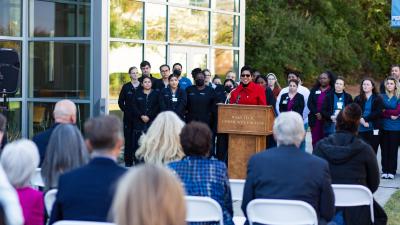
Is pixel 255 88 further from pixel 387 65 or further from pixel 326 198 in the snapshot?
pixel 387 65

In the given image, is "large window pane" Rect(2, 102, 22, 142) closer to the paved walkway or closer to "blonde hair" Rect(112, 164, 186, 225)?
the paved walkway

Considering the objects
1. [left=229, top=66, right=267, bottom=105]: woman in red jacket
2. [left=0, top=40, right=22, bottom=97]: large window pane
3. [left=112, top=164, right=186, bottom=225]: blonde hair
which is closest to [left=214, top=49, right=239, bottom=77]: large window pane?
[left=0, top=40, right=22, bottom=97]: large window pane

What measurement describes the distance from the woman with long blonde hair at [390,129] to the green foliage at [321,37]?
21913 millimetres

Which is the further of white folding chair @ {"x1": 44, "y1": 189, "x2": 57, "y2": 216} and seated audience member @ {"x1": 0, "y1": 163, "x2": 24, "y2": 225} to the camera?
white folding chair @ {"x1": 44, "y1": 189, "x2": 57, "y2": 216}

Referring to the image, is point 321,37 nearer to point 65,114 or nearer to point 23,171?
point 65,114

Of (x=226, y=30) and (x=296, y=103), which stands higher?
(x=226, y=30)

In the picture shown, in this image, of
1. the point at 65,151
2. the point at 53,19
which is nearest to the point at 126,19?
the point at 53,19

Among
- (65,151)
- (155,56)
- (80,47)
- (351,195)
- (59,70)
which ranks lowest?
(351,195)

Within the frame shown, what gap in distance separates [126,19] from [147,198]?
44.9 feet

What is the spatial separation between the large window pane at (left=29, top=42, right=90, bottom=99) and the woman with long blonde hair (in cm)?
656

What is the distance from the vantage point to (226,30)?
20.2 m

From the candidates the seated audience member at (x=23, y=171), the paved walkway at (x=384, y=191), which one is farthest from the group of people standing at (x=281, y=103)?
the seated audience member at (x=23, y=171)

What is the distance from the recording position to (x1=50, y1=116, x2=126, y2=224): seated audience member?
13.9ft

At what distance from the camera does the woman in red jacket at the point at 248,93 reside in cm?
1170
